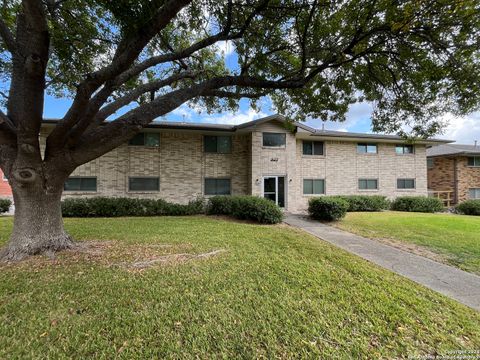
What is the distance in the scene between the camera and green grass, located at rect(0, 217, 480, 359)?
8.68 feet

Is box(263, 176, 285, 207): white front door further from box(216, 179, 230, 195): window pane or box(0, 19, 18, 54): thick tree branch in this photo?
box(0, 19, 18, 54): thick tree branch

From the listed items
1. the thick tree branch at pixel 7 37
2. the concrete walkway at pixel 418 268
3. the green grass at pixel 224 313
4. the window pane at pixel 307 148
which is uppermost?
the thick tree branch at pixel 7 37

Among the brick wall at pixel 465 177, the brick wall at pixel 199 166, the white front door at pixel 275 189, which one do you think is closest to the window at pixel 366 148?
the brick wall at pixel 199 166

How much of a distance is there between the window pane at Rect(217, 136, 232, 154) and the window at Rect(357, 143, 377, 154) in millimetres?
10386

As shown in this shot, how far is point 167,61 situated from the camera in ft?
21.7

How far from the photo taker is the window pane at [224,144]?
52.2ft

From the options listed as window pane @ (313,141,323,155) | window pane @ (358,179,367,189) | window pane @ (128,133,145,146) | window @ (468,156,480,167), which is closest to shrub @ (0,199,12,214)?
window pane @ (128,133,145,146)

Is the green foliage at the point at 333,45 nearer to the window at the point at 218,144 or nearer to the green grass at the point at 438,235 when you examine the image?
the green grass at the point at 438,235

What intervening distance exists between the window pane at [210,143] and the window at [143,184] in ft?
12.6

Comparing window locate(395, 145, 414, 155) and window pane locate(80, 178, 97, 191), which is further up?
window locate(395, 145, 414, 155)

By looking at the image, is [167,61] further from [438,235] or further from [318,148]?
[318,148]

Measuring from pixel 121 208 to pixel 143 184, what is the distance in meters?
2.48

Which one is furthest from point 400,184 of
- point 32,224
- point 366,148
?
point 32,224

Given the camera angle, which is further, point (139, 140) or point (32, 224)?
point (139, 140)
